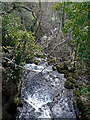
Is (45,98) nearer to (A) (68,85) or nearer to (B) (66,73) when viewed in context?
(A) (68,85)

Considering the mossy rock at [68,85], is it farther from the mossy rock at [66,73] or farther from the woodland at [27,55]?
the mossy rock at [66,73]

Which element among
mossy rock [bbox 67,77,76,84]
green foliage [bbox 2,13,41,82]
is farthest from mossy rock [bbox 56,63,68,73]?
green foliage [bbox 2,13,41,82]

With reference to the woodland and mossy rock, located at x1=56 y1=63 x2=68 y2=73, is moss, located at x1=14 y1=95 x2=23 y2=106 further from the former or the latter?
mossy rock, located at x1=56 y1=63 x2=68 y2=73

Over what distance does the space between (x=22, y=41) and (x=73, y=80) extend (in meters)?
3.29

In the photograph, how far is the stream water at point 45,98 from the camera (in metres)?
3.51

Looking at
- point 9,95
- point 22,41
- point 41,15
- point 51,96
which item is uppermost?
point 41,15

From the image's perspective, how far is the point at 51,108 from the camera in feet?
12.5

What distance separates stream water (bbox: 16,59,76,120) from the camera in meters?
3.51

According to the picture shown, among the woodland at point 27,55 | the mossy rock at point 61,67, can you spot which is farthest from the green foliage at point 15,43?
the mossy rock at point 61,67

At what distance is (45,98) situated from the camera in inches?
167

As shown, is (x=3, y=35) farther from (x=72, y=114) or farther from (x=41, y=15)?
(x=41, y=15)

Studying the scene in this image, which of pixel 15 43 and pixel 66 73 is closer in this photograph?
pixel 15 43

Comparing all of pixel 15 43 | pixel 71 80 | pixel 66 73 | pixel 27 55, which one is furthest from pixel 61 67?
pixel 15 43

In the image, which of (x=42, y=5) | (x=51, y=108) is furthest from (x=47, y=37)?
(x=51, y=108)
